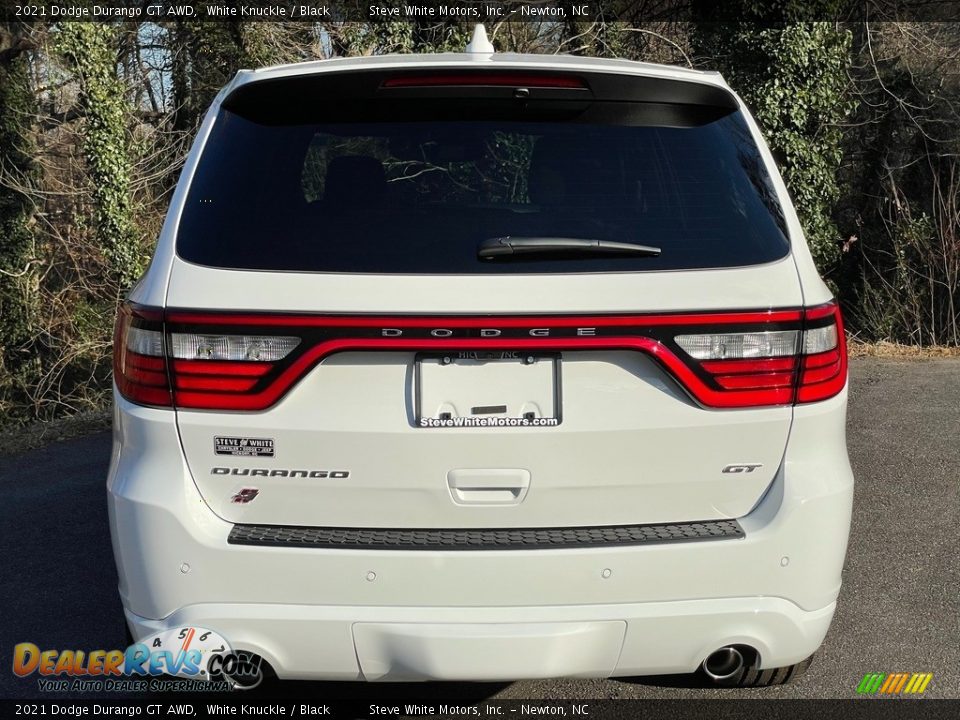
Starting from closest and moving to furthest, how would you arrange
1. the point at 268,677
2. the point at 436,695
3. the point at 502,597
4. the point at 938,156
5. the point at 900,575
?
the point at 502,597, the point at 268,677, the point at 436,695, the point at 900,575, the point at 938,156

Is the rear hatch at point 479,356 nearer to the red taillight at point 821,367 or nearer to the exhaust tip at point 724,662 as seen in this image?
the red taillight at point 821,367

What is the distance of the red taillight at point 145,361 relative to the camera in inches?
88.7

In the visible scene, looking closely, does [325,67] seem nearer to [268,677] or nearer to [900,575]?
[268,677]

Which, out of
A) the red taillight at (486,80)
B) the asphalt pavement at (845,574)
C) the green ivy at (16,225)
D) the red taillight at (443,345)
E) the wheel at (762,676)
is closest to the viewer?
the red taillight at (443,345)

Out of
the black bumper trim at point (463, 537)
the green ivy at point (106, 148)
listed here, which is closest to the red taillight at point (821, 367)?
the black bumper trim at point (463, 537)

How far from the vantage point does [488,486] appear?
7.37 ft

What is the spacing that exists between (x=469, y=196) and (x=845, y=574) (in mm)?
2757

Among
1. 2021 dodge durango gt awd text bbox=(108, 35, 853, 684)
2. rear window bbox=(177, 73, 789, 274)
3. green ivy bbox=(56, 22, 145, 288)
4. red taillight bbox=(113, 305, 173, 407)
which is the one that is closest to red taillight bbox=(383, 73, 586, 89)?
rear window bbox=(177, 73, 789, 274)

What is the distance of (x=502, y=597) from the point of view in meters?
2.23

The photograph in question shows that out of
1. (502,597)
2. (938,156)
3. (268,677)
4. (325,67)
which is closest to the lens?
(502,597)

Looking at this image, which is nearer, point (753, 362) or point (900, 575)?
point (753, 362)

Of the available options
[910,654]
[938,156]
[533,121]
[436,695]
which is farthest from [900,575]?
[938,156]

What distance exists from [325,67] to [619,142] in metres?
0.84

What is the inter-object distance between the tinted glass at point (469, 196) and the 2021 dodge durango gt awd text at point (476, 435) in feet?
0.03
